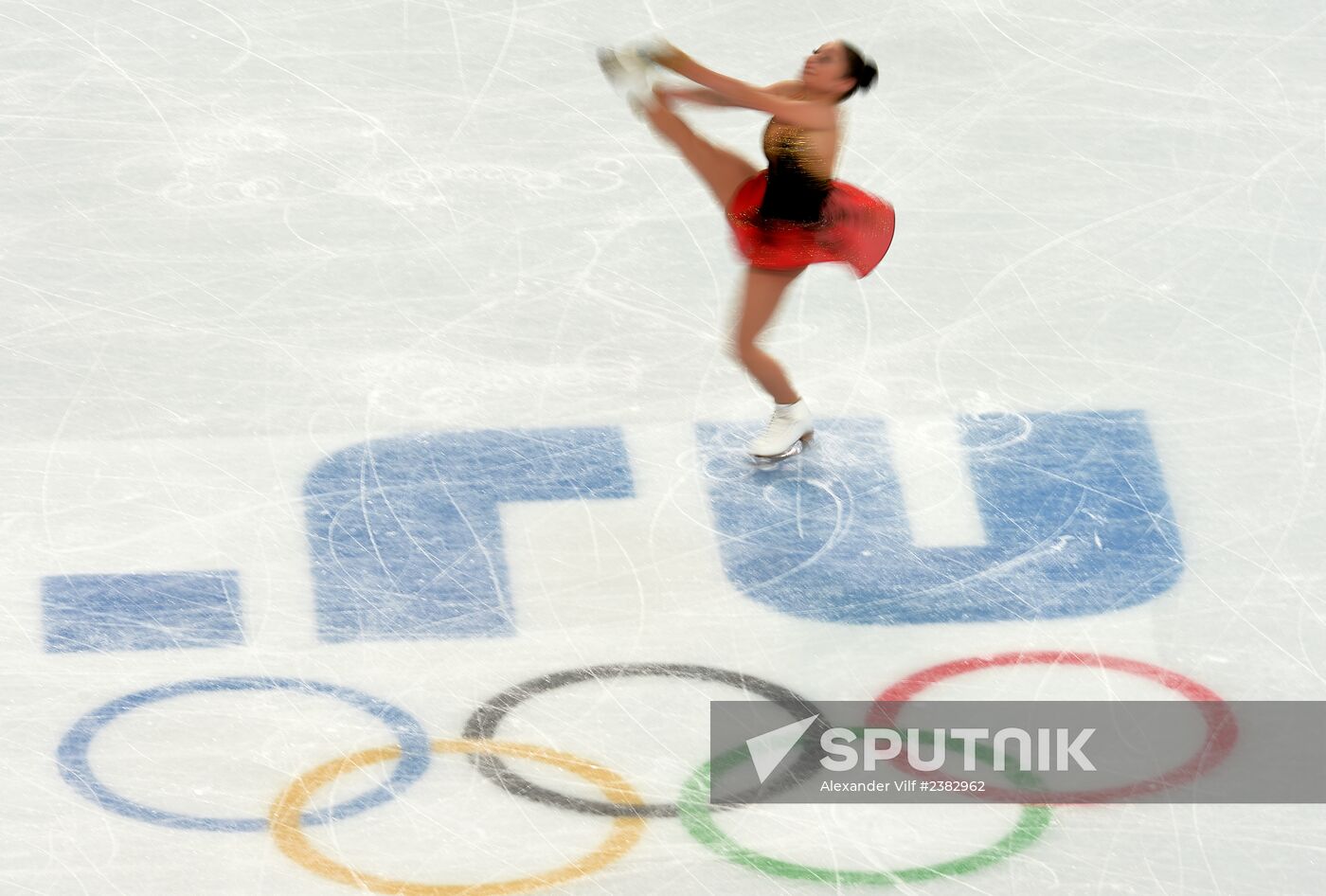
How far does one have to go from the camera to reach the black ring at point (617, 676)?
18.3 feet

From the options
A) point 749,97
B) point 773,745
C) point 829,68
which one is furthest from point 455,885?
point 829,68

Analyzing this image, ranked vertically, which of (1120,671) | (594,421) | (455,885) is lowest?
(455,885)

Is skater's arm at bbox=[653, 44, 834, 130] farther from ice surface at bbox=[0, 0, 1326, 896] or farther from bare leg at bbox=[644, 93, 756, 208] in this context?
ice surface at bbox=[0, 0, 1326, 896]

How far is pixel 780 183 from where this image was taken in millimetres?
6434

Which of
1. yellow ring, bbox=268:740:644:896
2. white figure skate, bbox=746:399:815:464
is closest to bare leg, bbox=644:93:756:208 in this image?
Answer: white figure skate, bbox=746:399:815:464

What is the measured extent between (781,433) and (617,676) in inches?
48.6

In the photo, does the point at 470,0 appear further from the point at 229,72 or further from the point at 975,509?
the point at 975,509

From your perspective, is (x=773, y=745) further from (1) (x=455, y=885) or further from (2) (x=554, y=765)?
(1) (x=455, y=885)

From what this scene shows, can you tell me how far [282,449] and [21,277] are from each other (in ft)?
4.85

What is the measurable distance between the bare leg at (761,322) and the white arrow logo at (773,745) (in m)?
1.32

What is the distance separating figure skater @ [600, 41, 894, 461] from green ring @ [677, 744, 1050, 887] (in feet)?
5.64

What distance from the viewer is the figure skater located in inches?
248

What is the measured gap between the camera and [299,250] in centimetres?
→ 774

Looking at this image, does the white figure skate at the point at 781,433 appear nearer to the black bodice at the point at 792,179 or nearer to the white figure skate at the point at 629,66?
the black bodice at the point at 792,179
